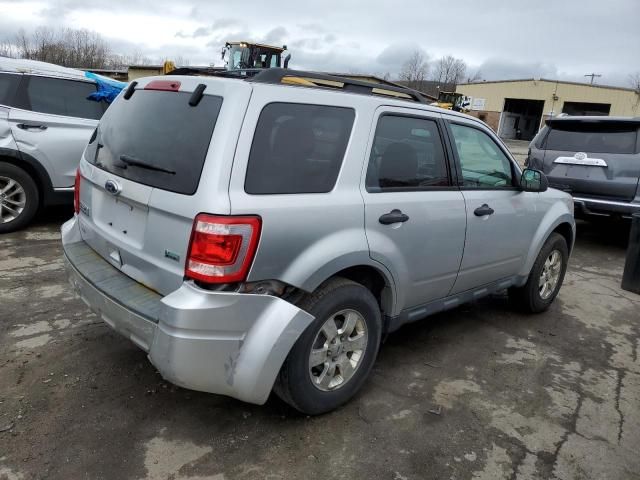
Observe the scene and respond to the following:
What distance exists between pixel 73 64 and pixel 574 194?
2458 inches

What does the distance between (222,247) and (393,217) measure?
109 cm

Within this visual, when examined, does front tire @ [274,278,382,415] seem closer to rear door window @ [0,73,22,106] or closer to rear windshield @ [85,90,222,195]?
rear windshield @ [85,90,222,195]

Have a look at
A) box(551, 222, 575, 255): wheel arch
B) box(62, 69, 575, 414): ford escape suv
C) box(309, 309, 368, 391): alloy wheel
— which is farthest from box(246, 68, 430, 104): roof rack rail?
box(551, 222, 575, 255): wheel arch

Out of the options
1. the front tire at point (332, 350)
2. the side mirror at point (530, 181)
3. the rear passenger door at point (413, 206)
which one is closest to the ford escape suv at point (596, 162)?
the side mirror at point (530, 181)

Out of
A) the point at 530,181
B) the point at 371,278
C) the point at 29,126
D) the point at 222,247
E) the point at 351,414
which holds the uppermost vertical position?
the point at 530,181

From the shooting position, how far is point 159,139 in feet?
8.46

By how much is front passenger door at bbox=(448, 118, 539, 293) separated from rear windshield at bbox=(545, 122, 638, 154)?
3.73 metres

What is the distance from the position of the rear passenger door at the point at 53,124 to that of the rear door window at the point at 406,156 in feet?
14.7

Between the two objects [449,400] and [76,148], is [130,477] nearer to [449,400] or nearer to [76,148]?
[449,400]

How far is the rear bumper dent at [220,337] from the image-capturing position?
2250 millimetres

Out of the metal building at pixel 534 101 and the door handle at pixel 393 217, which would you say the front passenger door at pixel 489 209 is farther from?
the metal building at pixel 534 101

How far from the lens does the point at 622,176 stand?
22.2 feet

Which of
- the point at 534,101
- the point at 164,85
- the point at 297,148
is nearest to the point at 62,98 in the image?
the point at 164,85

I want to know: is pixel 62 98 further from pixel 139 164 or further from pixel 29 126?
pixel 139 164
